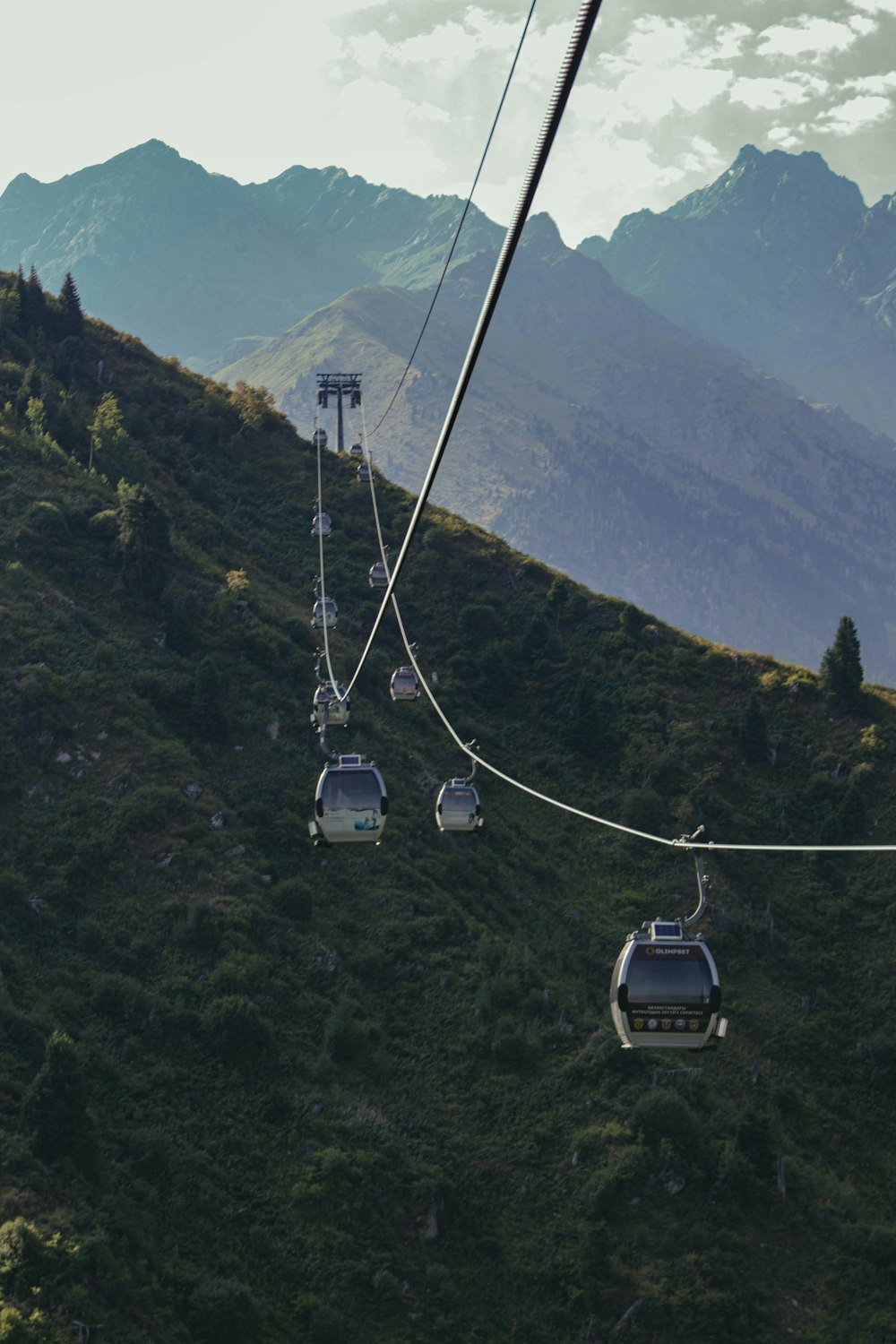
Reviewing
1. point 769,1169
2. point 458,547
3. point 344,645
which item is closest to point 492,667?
point 344,645

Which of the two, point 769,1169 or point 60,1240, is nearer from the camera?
point 60,1240

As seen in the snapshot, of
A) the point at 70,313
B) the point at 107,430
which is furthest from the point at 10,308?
the point at 107,430

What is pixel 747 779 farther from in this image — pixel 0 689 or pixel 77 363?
pixel 77 363

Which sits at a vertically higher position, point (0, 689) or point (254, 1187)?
point (0, 689)

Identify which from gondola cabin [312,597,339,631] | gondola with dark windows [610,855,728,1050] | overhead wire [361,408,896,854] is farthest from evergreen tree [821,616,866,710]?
gondola with dark windows [610,855,728,1050]

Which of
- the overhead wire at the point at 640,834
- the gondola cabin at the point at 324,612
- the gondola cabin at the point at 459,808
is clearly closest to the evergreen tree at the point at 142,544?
the gondola cabin at the point at 324,612

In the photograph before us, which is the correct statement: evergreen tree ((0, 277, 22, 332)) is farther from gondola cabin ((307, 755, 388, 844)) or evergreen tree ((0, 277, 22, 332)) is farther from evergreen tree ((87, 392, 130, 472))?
gondola cabin ((307, 755, 388, 844))

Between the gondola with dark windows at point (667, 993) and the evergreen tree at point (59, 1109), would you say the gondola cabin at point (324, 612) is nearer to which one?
the evergreen tree at point (59, 1109)
